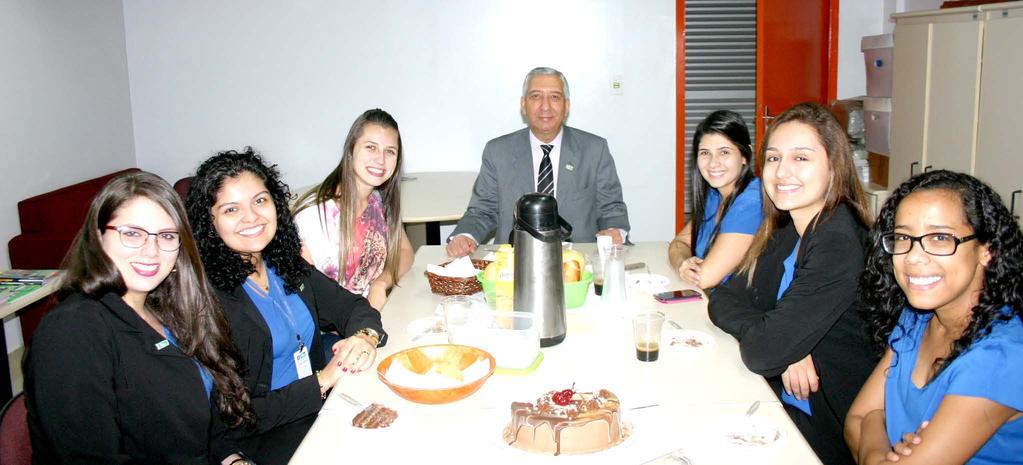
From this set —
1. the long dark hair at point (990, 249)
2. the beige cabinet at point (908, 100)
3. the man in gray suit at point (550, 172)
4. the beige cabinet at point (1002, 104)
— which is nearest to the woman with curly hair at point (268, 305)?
the long dark hair at point (990, 249)

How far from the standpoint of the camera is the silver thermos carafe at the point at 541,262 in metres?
2.11

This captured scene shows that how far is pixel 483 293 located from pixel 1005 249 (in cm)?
146

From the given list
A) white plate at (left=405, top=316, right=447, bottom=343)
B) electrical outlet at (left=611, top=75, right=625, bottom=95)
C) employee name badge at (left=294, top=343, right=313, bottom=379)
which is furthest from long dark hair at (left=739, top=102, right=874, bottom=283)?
electrical outlet at (left=611, top=75, right=625, bottom=95)

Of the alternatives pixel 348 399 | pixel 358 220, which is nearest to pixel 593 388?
pixel 348 399

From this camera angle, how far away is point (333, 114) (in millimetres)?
5598

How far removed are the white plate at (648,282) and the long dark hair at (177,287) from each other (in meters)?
1.30

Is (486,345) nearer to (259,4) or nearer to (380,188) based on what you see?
(380,188)

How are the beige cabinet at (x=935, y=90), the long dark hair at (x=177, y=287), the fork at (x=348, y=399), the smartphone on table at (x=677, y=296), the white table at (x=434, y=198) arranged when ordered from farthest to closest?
the white table at (x=434, y=198) < the beige cabinet at (x=935, y=90) < the smartphone on table at (x=677, y=296) < the fork at (x=348, y=399) < the long dark hair at (x=177, y=287)

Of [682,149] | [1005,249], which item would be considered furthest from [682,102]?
[1005,249]

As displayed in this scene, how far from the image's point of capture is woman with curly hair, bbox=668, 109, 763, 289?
2.72 meters

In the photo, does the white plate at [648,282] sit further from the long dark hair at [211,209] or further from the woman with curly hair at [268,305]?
the long dark hair at [211,209]

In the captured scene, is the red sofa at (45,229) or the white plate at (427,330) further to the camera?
the red sofa at (45,229)

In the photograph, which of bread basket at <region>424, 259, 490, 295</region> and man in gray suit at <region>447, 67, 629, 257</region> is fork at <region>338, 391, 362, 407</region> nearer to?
bread basket at <region>424, 259, 490, 295</region>

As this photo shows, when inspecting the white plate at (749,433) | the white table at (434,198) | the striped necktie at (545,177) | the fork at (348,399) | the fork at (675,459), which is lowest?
the fork at (675,459)
